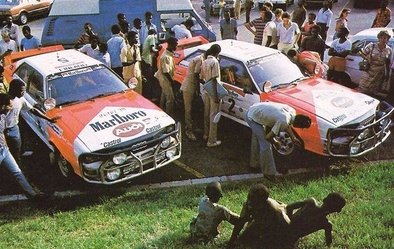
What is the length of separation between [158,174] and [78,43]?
5338 mm

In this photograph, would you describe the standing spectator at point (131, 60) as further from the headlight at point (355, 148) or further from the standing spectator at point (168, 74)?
the headlight at point (355, 148)

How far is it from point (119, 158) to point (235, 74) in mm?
2949

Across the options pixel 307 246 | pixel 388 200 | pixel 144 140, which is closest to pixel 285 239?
pixel 307 246

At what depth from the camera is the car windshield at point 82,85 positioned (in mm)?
8477

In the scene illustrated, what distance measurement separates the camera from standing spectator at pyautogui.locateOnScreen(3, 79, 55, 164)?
25.0 ft

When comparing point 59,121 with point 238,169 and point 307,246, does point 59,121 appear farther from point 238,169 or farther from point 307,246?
point 307,246

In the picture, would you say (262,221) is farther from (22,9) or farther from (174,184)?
(22,9)

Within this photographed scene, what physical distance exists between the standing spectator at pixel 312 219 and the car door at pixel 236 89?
11.4 feet

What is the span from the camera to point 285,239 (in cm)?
561

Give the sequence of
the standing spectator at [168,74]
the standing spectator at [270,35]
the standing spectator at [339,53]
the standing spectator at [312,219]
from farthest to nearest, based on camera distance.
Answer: the standing spectator at [270,35] → the standing spectator at [339,53] → the standing spectator at [168,74] → the standing spectator at [312,219]

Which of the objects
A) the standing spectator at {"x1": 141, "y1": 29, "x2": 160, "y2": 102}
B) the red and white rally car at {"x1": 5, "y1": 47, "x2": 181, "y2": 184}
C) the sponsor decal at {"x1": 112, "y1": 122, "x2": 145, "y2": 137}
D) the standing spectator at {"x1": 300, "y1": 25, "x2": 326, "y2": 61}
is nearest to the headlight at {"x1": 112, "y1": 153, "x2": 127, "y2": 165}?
the red and white rally car at {"x1": 5, "y1": 47, "x2": 181, "y2": 184}

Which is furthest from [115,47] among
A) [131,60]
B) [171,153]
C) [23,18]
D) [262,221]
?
[23,18]

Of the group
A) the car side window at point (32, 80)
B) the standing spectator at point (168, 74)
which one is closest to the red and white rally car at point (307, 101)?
the standing spectator at point (168, 74)

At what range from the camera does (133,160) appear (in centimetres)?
752
